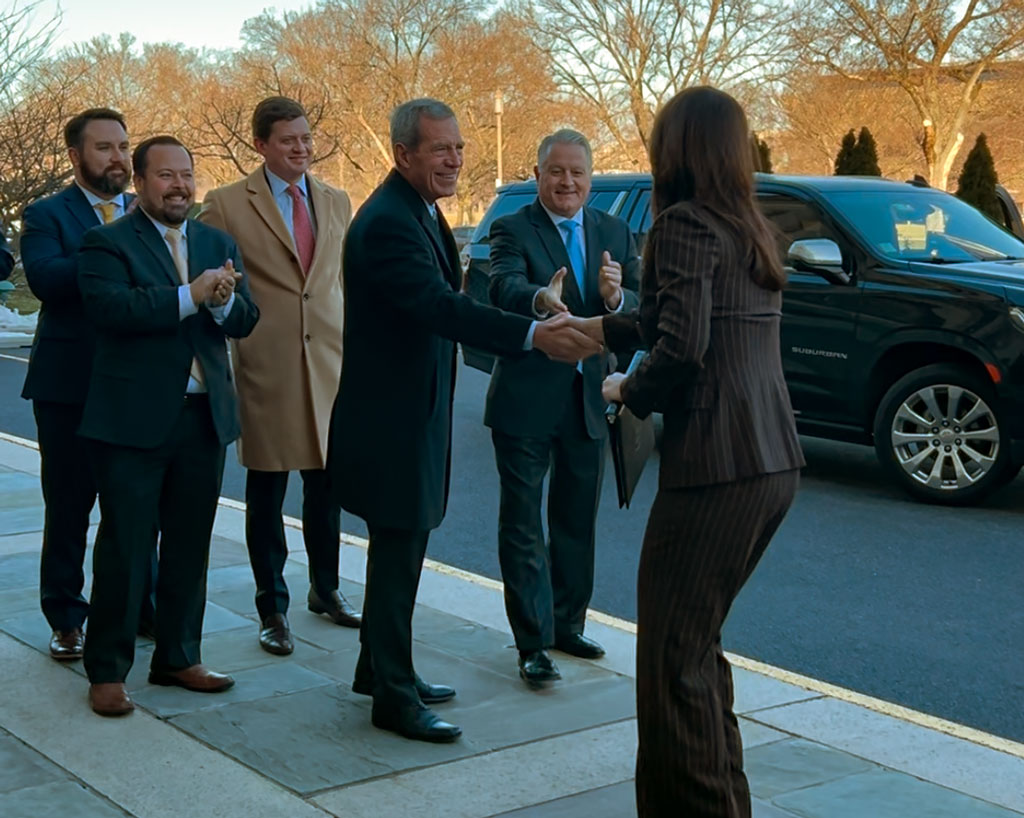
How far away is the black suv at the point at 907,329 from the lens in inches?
337

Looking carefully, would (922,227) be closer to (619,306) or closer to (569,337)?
(619,306)

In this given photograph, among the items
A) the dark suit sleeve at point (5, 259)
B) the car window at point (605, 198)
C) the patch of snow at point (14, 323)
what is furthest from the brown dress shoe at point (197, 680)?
the patch of snow at point (14, 323)

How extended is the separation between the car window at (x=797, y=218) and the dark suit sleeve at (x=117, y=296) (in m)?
5.34

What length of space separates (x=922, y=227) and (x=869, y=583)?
11.0 feet

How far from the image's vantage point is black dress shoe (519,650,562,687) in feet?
17.4

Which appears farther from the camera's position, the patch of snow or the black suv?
the patch of snow

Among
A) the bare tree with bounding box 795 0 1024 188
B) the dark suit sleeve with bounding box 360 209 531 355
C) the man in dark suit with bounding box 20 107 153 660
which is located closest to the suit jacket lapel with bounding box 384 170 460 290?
the dark suit sleeve with bounding box 360 209 531 355

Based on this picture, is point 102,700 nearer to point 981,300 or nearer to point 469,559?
point 469,559

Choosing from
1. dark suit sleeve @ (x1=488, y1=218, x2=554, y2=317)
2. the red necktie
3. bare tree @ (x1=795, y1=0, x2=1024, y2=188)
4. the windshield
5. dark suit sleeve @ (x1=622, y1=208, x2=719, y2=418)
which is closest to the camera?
dark suit sleeve @ (x1=622, y1=208, x2=719, y2=418)

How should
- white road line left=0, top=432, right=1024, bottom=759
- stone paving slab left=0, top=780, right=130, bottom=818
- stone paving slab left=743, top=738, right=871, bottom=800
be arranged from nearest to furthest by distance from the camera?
stone paving slab left=0, top=780, right=130, bottom=818
stone paving slab left=743, top=738, right=871, bottom=800
white road line left=0, top=432, right=1024, bottom=759

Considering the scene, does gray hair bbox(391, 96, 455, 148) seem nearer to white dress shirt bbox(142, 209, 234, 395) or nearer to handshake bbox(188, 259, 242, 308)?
handshake bbox(188, 259, 242, 308)

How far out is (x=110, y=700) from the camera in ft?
16.2

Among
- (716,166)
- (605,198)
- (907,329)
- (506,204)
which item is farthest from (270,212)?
(506,204)

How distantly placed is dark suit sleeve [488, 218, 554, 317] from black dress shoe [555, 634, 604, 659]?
126cm
